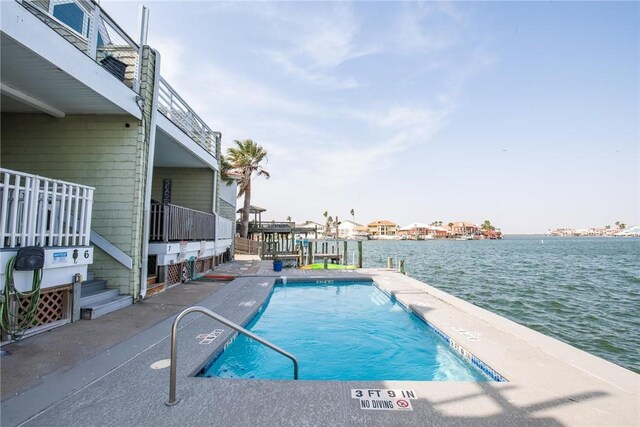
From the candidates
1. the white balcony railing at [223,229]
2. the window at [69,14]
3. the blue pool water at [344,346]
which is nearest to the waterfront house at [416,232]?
the white balcony railing at [223,229]

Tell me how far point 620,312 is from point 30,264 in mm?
17537

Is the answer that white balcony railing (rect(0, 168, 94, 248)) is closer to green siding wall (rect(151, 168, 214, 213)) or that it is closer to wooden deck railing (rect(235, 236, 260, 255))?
green siding wall (rect(151, 168, 214, 213))

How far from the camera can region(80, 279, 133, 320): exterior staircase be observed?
5.80 meters

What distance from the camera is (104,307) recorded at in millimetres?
6094

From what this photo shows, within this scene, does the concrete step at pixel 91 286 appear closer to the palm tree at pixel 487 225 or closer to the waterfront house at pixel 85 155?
the waterfront house at pixel 85 155

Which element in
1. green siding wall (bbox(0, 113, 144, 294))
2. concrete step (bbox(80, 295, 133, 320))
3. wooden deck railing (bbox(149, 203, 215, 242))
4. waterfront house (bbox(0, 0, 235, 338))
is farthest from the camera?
wooden deck railing (bbox(149, 203, 215, 242))

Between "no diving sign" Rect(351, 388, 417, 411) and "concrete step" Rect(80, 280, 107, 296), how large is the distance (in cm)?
620

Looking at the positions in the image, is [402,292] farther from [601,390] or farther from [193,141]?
[193,141]

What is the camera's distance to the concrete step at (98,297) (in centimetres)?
605

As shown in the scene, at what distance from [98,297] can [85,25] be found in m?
5.50

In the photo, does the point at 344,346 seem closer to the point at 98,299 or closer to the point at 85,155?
the point at 98,299

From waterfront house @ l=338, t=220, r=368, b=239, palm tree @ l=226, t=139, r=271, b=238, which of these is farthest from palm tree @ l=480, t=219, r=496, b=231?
palm tree @ l=226, t=139, r=271, b=238

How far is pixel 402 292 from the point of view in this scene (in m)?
9.25

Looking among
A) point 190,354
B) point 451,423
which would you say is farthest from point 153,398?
point 451,423
